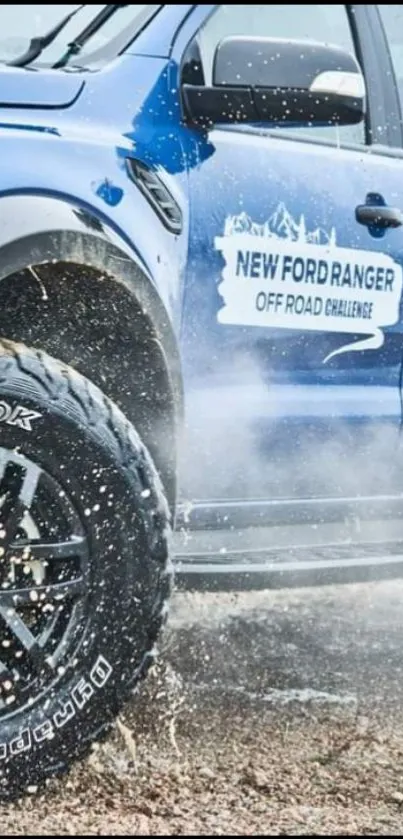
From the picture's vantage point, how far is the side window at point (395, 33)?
4.36 metres

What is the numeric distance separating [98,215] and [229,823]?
50.6 inches

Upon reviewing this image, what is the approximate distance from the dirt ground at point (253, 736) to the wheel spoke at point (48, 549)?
48 cm

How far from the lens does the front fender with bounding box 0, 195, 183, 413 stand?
3.28 metres

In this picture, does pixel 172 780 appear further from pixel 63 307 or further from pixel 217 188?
pixel 217 188

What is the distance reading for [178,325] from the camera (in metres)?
3.67

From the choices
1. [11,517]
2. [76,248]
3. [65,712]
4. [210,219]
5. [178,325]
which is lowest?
[65,712]

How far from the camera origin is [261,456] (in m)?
3.89

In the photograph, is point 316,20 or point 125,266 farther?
point 316,20

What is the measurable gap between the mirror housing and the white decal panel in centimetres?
24

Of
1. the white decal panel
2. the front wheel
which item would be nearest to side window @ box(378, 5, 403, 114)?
the white decal panel

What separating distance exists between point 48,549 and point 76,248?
629 millimetres

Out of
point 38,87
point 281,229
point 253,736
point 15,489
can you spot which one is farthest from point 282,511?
point 38,87

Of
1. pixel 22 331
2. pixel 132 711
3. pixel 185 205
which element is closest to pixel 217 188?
pixel 185 205

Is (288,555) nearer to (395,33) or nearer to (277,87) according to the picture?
(277,87)
